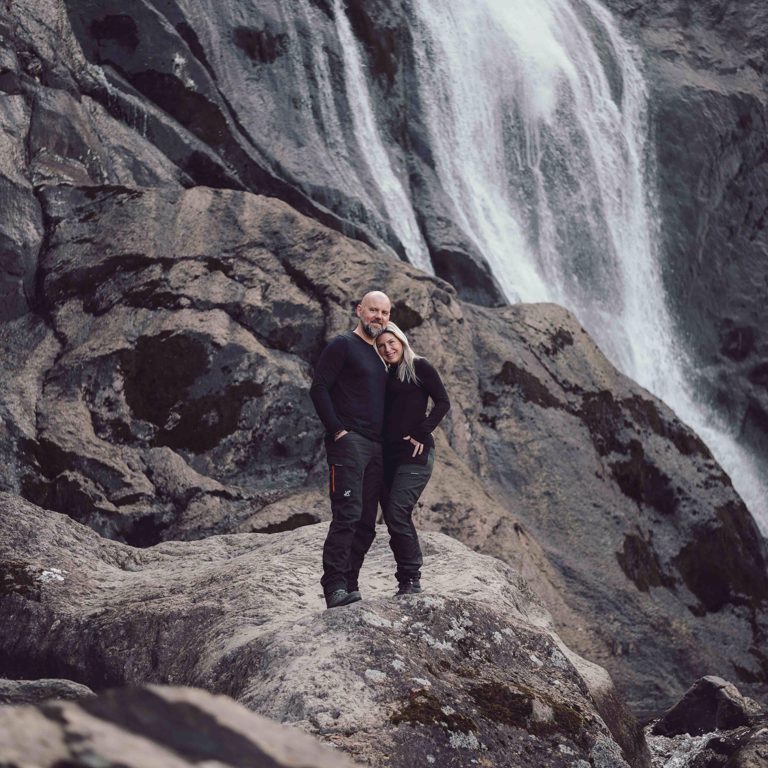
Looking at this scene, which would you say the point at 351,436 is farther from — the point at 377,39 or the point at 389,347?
the point at 377,39

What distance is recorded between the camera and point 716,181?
3050 centimetres

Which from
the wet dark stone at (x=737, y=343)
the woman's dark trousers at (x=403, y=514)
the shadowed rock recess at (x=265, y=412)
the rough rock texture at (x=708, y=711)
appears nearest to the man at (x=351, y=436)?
the woman's dark trousers at (x=403, y=514)

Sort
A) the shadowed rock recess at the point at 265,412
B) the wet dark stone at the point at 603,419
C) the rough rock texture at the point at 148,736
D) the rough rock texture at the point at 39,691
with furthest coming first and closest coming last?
the wet dark stone at the point at 603,419
the shadowed rock recess at the point at 265,412
the rough rock texture at the point at 39,691
the rough rock texture at the point at 148,736

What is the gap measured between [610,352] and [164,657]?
773 inches

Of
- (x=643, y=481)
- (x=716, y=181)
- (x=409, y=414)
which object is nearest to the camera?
(x=409, y=414)

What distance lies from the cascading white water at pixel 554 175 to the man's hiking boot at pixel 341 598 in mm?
17561

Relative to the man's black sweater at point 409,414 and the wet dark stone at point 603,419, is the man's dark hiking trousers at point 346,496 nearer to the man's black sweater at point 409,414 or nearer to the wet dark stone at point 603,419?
the man's black sweater at point 409,414

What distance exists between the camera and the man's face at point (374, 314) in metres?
6.89

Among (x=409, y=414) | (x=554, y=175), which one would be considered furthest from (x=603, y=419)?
(x=554, y=175)

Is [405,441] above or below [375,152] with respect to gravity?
below

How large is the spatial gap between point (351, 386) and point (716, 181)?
85.6ft

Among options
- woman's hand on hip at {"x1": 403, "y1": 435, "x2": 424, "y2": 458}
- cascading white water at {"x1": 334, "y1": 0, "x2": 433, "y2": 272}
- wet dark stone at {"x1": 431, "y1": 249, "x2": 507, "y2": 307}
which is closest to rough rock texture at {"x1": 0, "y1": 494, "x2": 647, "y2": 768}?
woman's hand on hip at {"x1": 403, "y1": 435, "x2": 424, "y2": 458}

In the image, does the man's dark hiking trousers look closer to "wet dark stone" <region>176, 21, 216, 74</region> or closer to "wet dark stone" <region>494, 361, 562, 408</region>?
"wet dark stone" <region>494, 361, 562, 408</region>

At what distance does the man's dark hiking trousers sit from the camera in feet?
21.8
